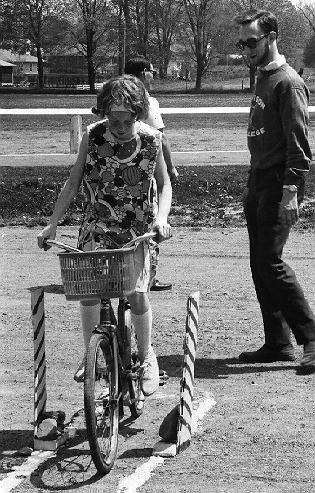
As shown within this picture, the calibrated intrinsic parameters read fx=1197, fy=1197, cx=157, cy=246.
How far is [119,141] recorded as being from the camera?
5797 millimetres

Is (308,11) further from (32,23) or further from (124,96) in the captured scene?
(124,96)

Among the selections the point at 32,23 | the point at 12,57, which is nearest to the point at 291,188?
the point at 32,23

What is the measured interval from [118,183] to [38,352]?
0.91 metres

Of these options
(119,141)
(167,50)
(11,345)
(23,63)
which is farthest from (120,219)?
(23,63)

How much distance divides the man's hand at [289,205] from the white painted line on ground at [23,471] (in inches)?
88.1

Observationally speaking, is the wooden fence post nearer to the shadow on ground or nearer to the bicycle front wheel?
the shadow on ground

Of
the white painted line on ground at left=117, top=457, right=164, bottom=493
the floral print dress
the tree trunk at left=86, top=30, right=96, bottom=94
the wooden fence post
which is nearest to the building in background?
the tree trunk at left=86, top=30, right=96, bottom=94

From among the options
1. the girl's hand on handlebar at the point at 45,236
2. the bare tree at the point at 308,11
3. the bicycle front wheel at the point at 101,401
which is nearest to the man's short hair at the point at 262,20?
the girl's hand on handlebar at the point at 45,236

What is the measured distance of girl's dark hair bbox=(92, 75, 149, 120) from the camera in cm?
559

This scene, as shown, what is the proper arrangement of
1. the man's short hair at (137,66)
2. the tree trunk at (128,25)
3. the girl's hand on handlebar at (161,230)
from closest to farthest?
1. the girl's hand on handlebar at (161,230)
2. the man's short hair at (137,66)
3. the tree trunk at (128,25)

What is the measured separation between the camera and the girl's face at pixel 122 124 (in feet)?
18.5

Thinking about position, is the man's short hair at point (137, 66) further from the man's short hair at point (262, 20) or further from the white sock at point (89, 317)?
the white sock at point (89, 317)

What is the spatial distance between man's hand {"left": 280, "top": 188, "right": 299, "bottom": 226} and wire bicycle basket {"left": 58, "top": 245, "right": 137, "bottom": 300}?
6.57 feet

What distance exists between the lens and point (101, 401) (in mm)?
5328
